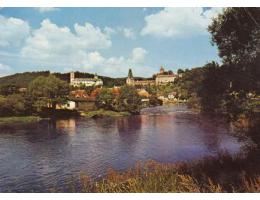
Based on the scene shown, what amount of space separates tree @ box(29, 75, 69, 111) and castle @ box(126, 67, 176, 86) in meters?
1.19

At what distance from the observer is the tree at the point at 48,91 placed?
21.8 ft

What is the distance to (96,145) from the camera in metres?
6.85

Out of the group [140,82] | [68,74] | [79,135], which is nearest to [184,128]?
[140,82]

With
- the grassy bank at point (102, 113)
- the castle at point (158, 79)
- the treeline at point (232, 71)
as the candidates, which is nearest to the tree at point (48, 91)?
the grassy bank at point (102, 113)

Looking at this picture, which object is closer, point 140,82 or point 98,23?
point 98,23

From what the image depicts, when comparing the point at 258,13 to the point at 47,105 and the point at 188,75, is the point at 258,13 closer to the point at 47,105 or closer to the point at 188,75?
the point at 188,75

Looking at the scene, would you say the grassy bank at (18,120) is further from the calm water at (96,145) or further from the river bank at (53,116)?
the calm water at (96,145)

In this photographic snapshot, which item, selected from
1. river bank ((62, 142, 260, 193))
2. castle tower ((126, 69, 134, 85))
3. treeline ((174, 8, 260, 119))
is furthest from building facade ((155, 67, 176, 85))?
river bank ((62, 142, 260, 193))

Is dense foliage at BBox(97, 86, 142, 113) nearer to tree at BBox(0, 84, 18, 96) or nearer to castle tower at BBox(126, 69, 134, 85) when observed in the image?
castle tower at BBox(126, 69, 134, 85)

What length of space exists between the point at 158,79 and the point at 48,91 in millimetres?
2450

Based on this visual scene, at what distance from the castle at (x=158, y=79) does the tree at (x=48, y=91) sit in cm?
119

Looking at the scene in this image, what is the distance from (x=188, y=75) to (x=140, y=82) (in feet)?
2.82
